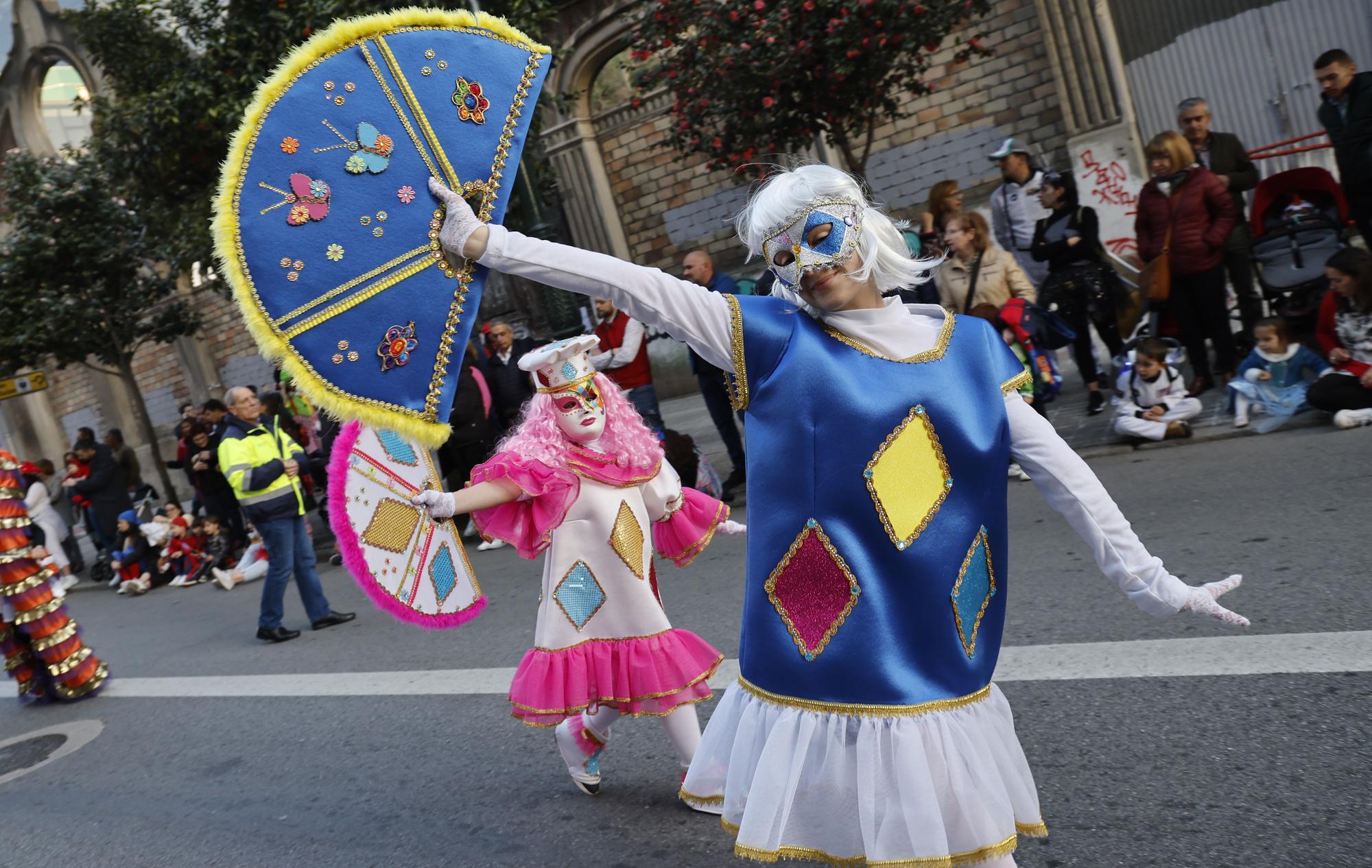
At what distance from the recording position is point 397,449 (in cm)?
358

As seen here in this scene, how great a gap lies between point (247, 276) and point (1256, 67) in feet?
39.5

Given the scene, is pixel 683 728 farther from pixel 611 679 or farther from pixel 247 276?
pixel 247 276

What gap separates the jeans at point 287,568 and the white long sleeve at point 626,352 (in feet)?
7.99

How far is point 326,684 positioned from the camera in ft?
21.1

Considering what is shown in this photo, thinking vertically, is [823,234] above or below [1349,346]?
above

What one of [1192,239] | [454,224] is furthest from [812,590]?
[1192,239]

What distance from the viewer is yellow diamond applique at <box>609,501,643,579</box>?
13.1 ft

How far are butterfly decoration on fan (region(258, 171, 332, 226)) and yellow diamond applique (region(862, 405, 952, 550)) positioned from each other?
1296 mm

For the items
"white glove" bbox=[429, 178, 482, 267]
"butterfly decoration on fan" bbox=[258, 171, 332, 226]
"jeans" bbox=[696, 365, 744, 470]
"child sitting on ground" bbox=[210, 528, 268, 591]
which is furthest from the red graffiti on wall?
"butterfly decoration on fan" bbox=[258, 171, 332, 226]

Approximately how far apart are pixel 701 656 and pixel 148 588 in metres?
10.4

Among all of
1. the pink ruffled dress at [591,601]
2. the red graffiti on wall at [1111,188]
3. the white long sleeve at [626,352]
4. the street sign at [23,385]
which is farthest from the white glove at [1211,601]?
the street sign at [23,385]

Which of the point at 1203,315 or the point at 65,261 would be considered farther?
the point at 65,261

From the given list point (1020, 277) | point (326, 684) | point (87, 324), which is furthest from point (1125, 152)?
point (87, 324)

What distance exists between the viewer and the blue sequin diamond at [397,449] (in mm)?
3566
